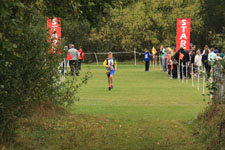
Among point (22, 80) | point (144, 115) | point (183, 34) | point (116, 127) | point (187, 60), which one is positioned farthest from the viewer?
point (183, 34)

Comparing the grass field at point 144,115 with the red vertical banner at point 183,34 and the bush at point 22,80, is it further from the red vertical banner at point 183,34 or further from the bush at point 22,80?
the red vertical banner at point 183,34

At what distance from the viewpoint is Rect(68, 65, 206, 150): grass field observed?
11.1 metres

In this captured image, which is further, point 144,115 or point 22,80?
point 144,115

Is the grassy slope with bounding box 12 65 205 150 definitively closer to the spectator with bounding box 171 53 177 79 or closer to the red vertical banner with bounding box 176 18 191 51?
the spectator with bounding box 171 53 177 79

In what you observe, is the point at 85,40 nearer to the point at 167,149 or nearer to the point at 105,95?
the point at 105,95

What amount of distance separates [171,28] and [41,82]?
53589 mm

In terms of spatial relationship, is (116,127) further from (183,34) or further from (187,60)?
(183,34)

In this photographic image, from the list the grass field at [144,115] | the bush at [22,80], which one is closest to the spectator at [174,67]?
the grass field at [144,115]

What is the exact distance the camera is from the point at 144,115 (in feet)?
50.2

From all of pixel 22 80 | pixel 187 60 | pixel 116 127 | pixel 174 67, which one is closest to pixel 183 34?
pixel 187 60

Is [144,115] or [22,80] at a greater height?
[22,80]

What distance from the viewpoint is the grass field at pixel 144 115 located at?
11133 millimetres

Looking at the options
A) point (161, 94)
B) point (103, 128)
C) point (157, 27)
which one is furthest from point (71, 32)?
point (103, 128)

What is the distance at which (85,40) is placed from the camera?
62.8 m
